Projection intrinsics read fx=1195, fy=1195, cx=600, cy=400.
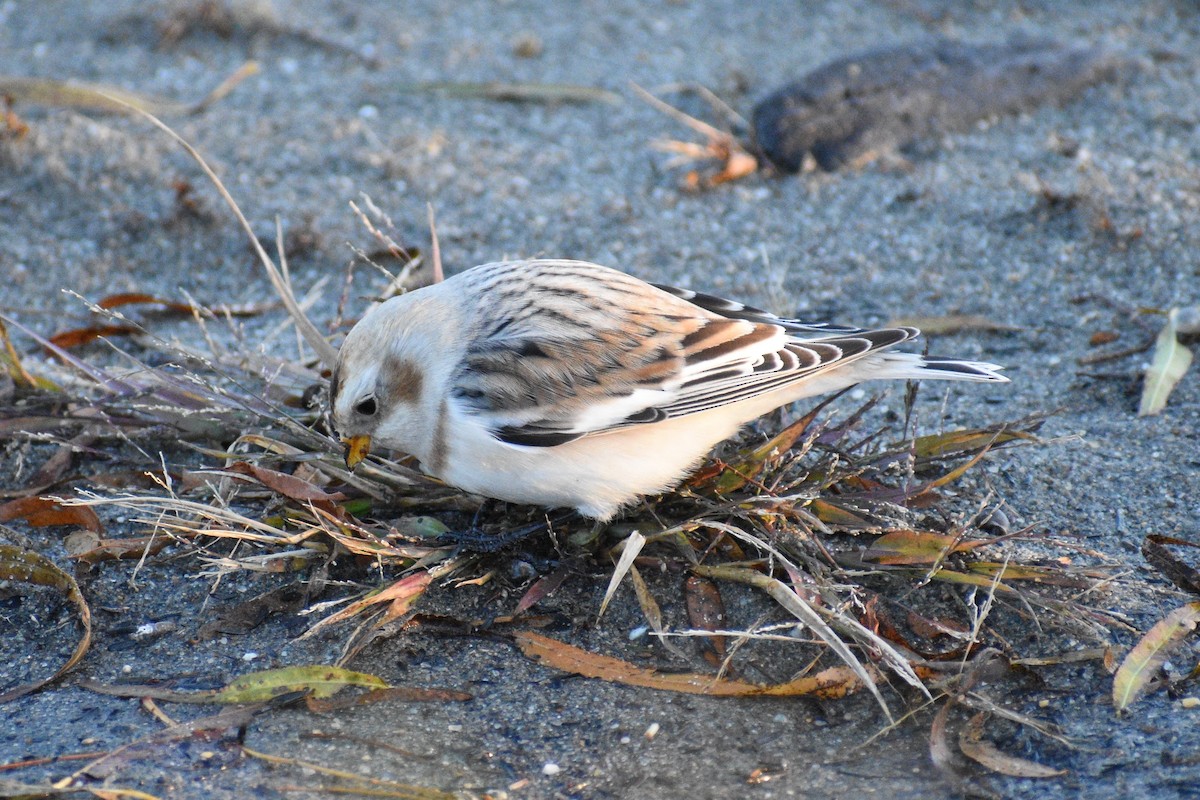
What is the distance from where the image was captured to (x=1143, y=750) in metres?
2.72

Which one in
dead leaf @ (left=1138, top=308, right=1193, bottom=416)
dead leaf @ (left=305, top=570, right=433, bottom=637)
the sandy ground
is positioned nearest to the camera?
the sandy ground

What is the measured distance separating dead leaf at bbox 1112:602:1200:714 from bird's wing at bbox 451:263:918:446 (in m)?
1.04

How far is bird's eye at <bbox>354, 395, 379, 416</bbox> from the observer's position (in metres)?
3.40

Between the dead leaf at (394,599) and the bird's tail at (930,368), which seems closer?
the dead leaf at (394,599)

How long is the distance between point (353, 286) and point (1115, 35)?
180 inches

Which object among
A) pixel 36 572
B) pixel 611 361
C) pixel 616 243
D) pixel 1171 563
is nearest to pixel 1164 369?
pixel 1171 563

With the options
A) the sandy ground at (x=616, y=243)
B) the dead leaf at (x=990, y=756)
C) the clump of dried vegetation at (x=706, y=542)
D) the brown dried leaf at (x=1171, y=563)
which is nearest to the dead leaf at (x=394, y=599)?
the clump of dried vegetation at (x=706, y=542)

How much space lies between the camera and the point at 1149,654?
9.70ft

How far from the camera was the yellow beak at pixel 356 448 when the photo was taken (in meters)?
3.46

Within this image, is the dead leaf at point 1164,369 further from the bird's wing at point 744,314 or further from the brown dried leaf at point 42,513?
the brown dried leaf at point 42,513

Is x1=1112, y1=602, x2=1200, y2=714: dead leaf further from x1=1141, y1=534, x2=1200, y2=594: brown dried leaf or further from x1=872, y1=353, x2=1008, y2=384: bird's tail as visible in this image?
x1=872, y1=353, x2=1008, y2=384: bird's tail

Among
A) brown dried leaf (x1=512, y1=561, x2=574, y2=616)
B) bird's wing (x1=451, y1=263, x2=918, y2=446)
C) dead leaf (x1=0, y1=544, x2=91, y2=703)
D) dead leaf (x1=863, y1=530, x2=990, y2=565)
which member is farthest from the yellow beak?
dead leaf (x1=863, y1=530, x2=990, y2=565)

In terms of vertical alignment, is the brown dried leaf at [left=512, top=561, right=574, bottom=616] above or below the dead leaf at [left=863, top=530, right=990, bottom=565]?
below

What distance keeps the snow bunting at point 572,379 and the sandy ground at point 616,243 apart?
35 cm
